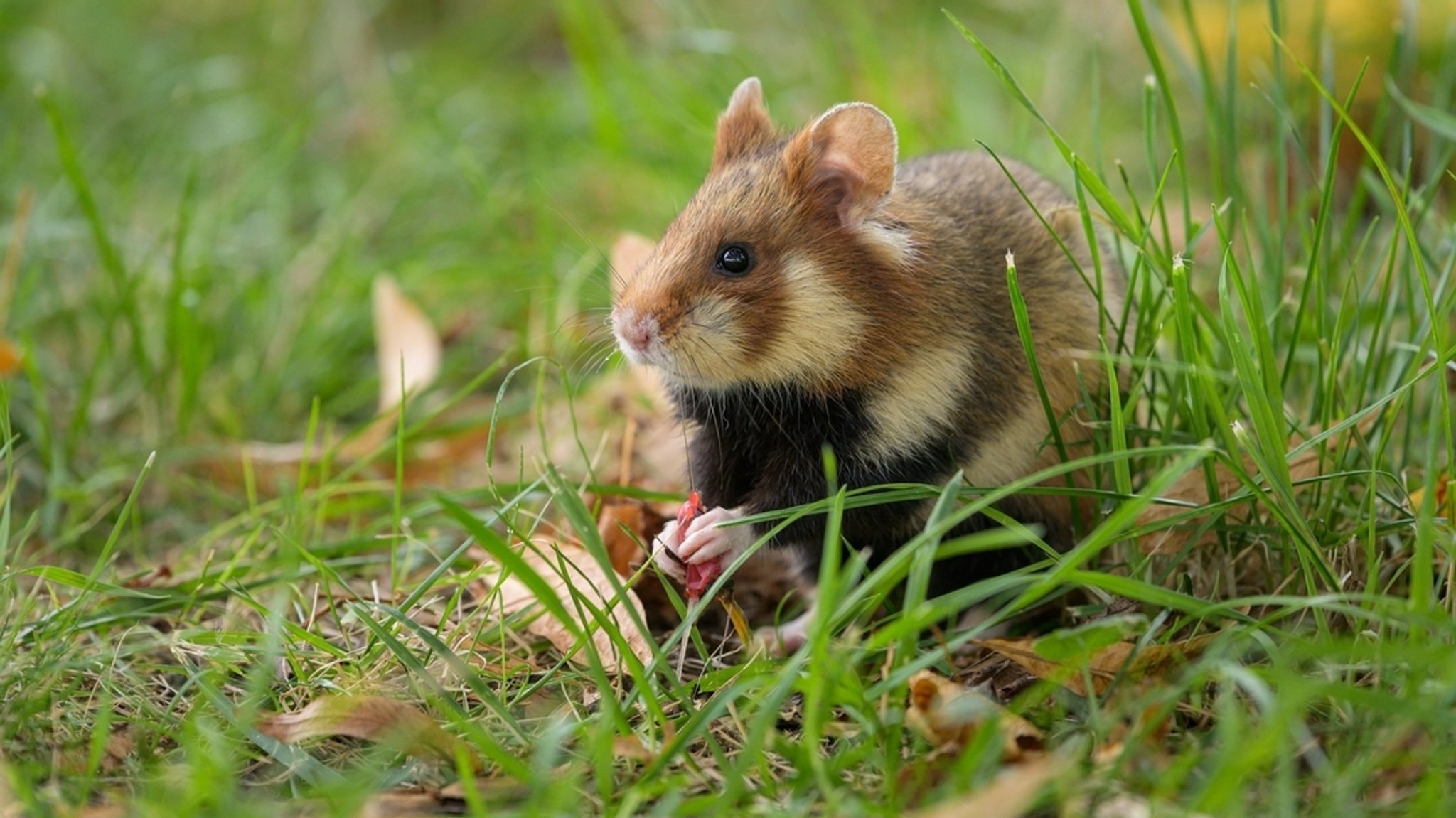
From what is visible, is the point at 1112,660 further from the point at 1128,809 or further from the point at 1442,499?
the point at 1442,499

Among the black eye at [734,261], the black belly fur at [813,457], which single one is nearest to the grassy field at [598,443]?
the black belly fur at [813,457]

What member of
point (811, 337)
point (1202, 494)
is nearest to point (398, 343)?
point (811, 337)

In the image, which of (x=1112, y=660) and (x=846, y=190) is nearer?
(x=1112, y=660)

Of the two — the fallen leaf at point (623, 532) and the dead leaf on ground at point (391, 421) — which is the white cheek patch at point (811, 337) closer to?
the fallen leaf at point (623, 532)

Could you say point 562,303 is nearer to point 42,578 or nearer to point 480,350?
point 480,350

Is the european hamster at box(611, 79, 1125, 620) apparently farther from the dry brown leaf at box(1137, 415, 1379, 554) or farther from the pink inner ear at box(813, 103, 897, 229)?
the dry brown leaf at box(1137, 415, 1379, 554)

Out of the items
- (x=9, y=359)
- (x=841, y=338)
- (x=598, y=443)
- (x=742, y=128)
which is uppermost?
(x=742, y=128)

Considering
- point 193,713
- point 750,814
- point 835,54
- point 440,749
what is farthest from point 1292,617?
point 835,54
